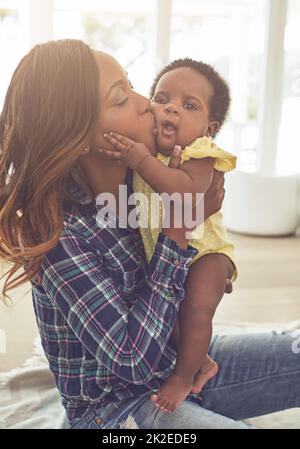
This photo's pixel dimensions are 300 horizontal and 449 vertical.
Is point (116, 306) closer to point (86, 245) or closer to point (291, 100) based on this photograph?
point (86, 245)

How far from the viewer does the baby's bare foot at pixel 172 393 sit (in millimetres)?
1058

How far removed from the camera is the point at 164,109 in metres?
1.23

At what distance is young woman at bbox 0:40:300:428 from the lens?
3.20ft

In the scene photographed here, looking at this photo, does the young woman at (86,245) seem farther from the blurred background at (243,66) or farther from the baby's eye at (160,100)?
the blurred background at (243,66)

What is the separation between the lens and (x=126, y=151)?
103 centimetres

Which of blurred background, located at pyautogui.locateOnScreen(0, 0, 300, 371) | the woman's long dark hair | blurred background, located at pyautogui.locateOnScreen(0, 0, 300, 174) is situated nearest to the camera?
the woman's long dark hair

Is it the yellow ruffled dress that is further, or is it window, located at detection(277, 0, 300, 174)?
window, located at detection(277, 0, 300, 174)

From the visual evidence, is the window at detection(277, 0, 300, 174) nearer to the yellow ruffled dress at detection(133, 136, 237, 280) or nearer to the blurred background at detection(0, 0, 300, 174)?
the blurred background at detection(0, 0, 300, 174)

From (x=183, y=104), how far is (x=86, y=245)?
Result: 455 mm

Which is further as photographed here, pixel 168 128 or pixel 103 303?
pixel 168 128

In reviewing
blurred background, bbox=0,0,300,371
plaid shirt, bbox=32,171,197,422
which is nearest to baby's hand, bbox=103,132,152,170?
plaid shirt, bbox=32,171,197,422

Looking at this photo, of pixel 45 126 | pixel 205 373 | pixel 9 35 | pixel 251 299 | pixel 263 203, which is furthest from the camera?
pixel 263 203

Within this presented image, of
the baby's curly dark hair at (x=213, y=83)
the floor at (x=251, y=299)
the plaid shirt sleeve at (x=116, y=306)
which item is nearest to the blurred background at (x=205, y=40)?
the floor at (x=251, y=299)

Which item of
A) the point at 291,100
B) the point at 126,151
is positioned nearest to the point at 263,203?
the point at 291,100
